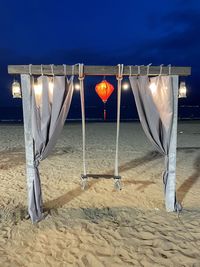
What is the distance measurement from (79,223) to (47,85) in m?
3.03

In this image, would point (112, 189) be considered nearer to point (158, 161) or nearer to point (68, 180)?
point (68, 180)

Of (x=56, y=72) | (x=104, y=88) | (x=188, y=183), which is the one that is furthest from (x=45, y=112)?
(x=188, y=183)

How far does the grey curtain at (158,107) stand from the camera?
17.9 feet

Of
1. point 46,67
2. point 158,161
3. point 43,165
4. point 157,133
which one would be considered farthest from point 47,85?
point 158,161

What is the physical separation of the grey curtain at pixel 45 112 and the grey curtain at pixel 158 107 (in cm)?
155

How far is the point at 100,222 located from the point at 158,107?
283 centimetres

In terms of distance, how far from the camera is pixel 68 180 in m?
8.28

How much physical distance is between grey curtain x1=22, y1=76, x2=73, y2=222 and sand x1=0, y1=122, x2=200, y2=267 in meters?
0.72

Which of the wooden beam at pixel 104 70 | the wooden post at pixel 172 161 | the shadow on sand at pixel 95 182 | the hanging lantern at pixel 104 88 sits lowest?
the shadow on sand at pixel 95 182

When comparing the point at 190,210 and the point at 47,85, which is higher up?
the point at 47,85

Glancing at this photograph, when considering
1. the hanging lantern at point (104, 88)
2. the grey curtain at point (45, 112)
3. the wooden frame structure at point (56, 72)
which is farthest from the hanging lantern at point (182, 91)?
the hanging lantern at point (104, 88)

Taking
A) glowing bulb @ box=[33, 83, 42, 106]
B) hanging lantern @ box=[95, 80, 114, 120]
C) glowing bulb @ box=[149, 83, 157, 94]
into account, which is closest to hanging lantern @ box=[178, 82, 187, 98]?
glowing bulb @ box=[149, 83, 157, 94]

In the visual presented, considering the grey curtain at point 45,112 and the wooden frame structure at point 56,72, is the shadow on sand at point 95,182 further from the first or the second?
the grey curtain at point 45,112

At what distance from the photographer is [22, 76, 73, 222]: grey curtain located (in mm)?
5301
